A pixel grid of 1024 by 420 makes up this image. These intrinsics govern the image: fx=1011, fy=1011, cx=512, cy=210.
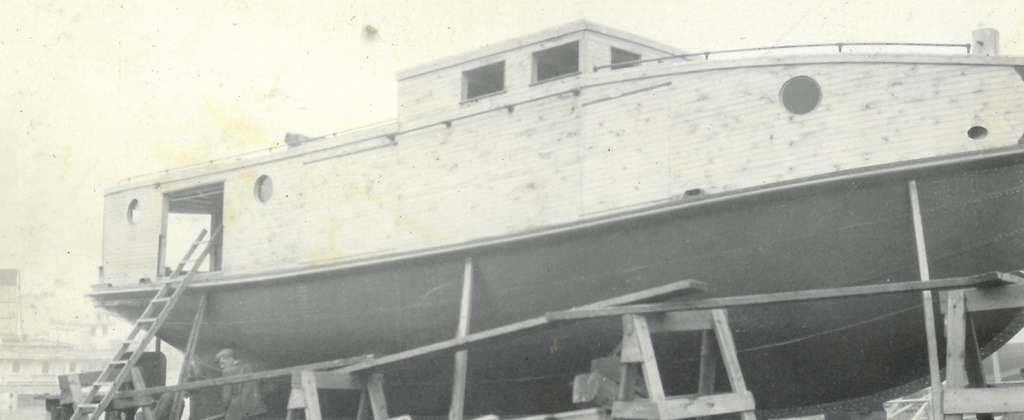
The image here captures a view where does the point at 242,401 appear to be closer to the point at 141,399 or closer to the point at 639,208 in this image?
the point at 141,399

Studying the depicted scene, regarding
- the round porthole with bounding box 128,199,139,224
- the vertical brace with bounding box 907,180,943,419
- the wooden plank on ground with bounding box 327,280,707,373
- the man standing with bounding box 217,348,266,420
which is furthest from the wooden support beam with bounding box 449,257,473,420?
the round porthole with bounding box 128,199,139,224

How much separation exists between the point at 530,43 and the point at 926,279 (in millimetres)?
4680

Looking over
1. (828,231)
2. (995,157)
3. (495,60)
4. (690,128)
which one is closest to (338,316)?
(495,60)

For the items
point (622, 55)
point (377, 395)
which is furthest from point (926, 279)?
point (377, 395)

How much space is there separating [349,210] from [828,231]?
225 inches

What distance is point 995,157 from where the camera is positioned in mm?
7969

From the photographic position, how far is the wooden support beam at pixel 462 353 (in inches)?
391

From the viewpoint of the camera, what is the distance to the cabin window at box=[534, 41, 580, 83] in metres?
10.5

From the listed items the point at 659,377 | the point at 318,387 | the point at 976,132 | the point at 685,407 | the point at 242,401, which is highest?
the point at 976,132

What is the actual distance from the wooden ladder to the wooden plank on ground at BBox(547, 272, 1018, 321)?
21.9 feet

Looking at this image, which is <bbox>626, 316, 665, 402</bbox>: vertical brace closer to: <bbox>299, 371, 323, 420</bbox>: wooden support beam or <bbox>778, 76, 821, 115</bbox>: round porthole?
<bbox>778, 76, 821, 115</bbox>: round porthole

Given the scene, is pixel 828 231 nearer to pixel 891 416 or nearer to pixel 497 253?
pixel 497 253

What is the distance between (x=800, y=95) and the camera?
8.87 meters

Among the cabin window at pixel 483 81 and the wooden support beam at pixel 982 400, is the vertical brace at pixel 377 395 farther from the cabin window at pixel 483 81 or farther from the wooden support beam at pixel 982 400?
the wooden support beam at pixel 982 400
